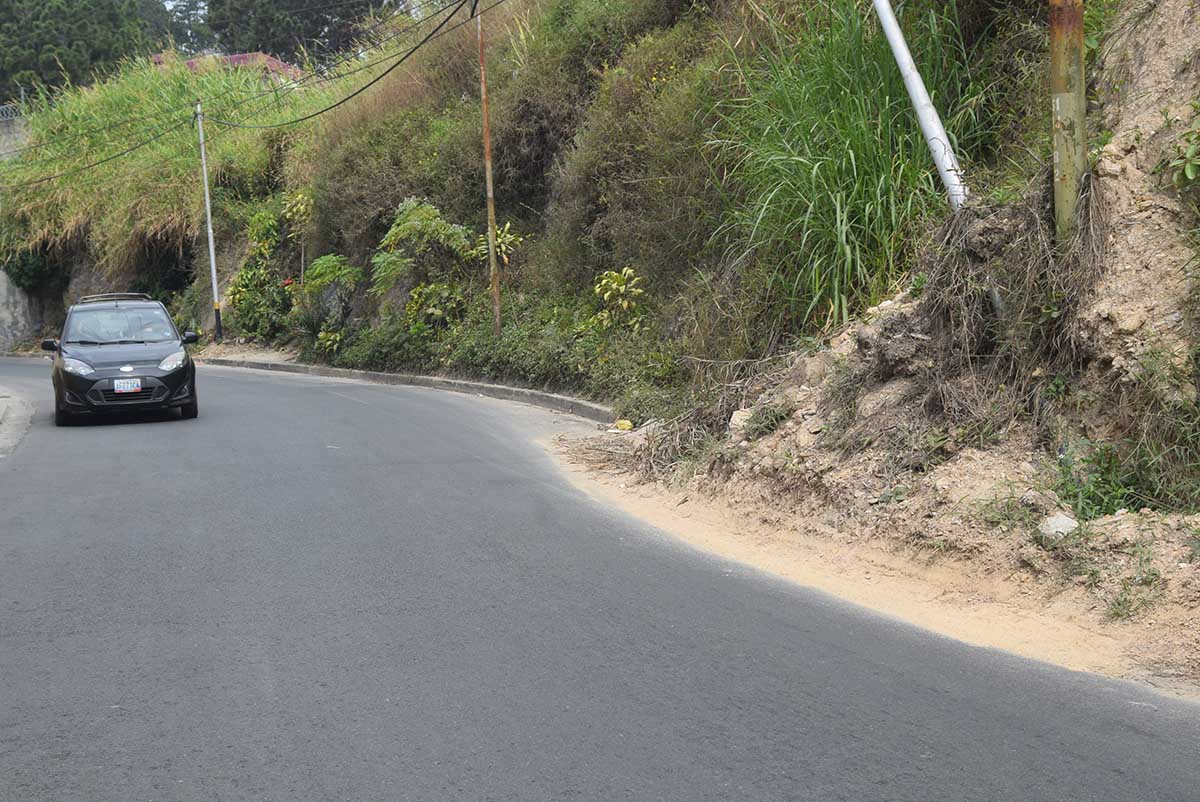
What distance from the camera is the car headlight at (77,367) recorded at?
15.5 metres

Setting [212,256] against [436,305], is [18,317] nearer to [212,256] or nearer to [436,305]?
[212,256]

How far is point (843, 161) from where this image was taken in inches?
436

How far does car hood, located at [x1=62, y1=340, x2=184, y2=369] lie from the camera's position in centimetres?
1569

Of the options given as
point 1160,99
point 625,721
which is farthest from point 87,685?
point 1160,99

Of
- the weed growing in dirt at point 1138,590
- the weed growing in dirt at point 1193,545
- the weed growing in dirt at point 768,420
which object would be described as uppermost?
the weed growing in dirt at point 768,420

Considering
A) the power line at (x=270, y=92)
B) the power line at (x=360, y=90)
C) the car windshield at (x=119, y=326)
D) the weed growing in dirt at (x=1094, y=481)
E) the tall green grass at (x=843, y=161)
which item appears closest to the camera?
the weed growing in dirt at (x=1094, y=481)

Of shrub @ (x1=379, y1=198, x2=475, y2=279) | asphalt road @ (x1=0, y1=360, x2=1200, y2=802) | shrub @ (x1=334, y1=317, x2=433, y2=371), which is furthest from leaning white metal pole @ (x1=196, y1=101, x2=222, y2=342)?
asphalt road @ (x1=0, y1=360, x2=1200, y2=802)

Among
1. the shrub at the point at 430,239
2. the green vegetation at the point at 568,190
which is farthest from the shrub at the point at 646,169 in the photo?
the shrub at the point at 430,239

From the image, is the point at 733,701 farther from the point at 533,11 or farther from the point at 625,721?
the point at 533,11

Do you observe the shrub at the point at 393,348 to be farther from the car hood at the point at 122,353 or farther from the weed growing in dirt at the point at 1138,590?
the weed growing in dirt at the point at 1138,590

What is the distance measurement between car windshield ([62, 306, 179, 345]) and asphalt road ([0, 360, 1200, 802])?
8.07 meters

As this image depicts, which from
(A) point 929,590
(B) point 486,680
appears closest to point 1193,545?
(A) point 929,590

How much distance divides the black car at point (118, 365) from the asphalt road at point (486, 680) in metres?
6.57

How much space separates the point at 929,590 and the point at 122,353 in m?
12.6
